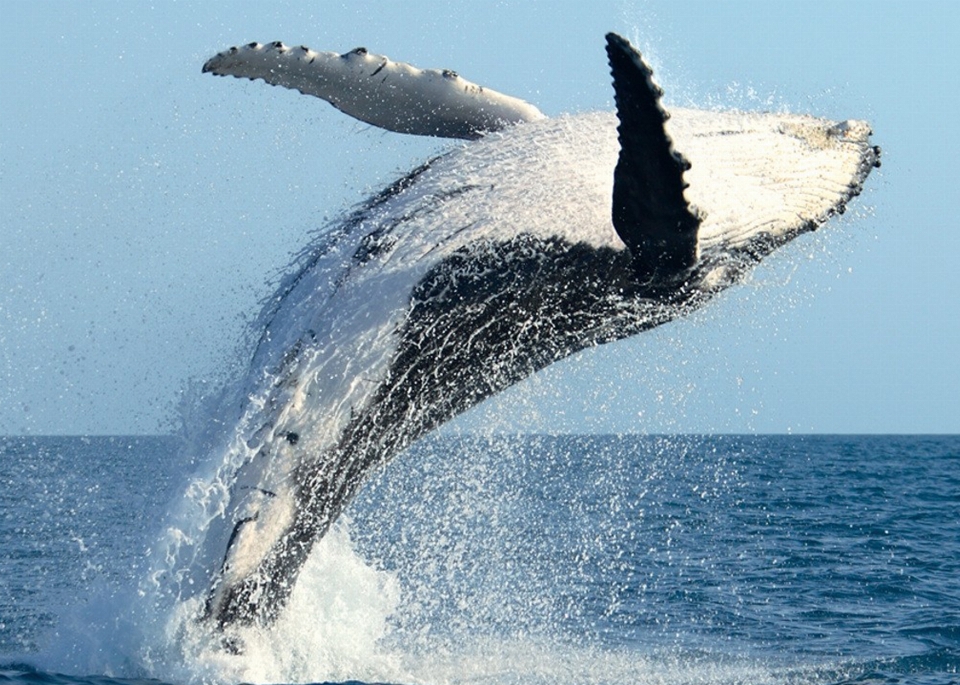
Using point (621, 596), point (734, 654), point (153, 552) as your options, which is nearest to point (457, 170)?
point (153, 552)

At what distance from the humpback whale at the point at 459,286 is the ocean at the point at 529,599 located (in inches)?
28.3

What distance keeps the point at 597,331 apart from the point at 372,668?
301 centimetres

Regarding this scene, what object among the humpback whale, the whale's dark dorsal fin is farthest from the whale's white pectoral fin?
the whale's dark dorsal fin

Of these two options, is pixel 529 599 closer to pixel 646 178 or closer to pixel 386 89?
pixel 386 89

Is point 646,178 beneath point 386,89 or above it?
beneath

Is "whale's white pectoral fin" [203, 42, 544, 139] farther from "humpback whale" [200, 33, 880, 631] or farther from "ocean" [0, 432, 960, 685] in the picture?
"ocean" [0, 432, 960, 685]

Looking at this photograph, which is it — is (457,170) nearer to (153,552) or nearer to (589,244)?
Result: (589,244)

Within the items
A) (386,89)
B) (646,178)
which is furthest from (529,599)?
(646,178)

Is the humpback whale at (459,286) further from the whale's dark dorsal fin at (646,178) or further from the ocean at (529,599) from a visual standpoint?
the ocean at (529,599)

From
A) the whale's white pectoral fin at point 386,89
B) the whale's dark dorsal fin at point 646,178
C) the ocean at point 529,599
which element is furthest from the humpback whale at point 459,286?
the ocean at point 529,599

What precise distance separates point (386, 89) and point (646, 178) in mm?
2796

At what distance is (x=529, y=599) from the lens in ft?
45.8

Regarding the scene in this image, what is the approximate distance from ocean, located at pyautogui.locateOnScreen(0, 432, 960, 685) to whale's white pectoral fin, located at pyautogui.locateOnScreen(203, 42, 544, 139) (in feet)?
7.63

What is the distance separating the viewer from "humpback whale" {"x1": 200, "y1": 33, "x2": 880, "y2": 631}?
23.0 ft
